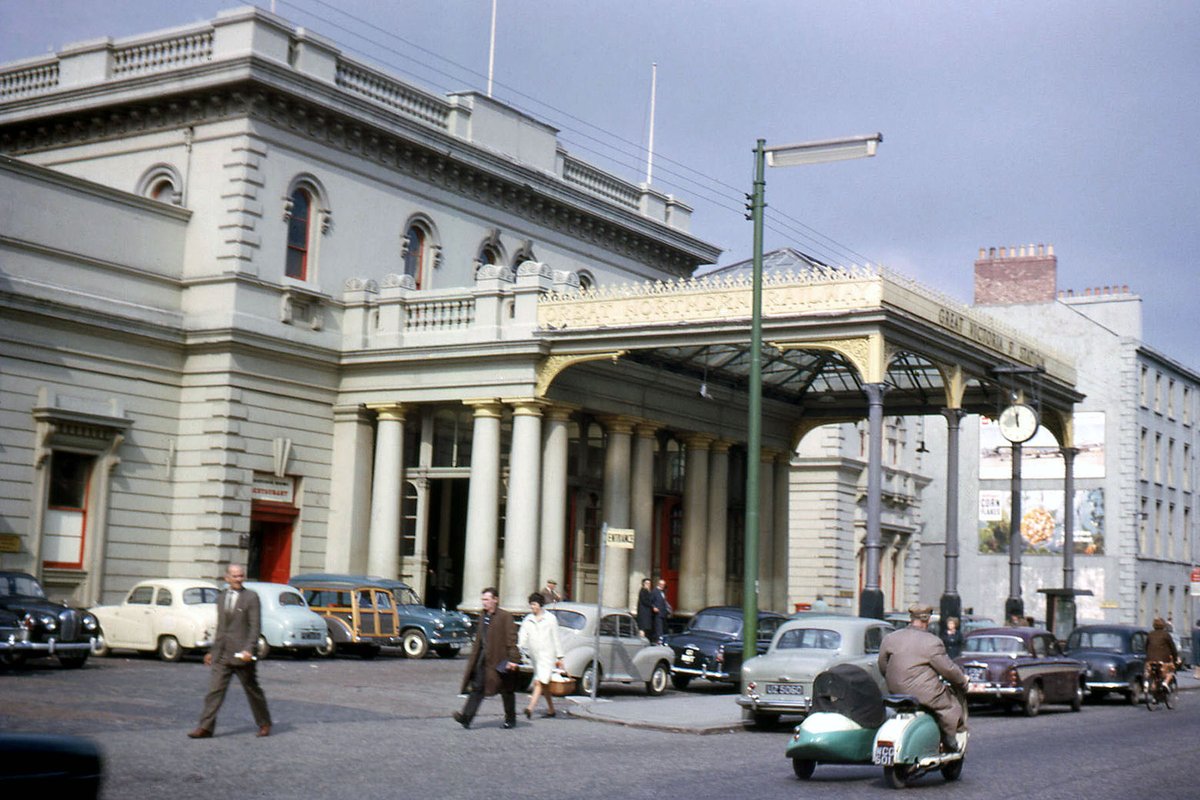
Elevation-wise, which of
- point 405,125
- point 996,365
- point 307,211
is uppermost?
point 405,125

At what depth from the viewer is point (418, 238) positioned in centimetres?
3772

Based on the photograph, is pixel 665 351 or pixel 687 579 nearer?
pixel 665 351

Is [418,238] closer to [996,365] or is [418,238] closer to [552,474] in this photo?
[552,474]

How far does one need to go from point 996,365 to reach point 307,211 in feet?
50.9

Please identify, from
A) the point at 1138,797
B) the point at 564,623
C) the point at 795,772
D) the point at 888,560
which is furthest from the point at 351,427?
the point at 888,560

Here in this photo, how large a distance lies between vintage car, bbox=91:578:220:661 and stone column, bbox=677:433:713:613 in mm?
14643

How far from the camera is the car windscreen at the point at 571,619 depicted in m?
24.0

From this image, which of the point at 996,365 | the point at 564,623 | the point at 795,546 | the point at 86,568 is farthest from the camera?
the point at 795,546

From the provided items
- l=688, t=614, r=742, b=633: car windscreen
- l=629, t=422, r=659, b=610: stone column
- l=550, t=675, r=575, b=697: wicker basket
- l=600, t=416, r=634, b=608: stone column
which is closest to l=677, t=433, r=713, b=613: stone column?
l=629, t=422, r=659, b=610: stone column

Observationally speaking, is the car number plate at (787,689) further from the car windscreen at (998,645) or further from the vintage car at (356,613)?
the vintage car at (356,613)

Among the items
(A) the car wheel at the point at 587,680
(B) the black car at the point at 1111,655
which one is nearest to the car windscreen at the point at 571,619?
(A) the car wheel at the point at 587,680

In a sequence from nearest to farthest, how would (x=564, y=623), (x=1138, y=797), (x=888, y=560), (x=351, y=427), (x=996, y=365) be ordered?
(x=1138, y=797) → (x=564, y=623) → (x=996, y=365) → (x=351, y=427) → (x=888, y=560)

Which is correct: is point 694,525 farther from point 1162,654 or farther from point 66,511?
point 66,511

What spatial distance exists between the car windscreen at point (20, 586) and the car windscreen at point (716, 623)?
1137 cm
